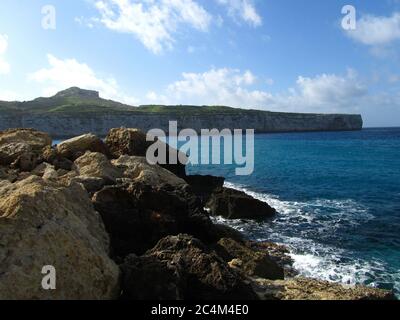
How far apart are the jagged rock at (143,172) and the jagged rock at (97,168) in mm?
987

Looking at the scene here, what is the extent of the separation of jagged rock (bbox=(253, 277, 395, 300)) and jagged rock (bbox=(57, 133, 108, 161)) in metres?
17.3

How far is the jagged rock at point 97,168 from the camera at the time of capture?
19.9 meters

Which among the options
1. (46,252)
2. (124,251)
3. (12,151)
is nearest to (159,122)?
(12,151)

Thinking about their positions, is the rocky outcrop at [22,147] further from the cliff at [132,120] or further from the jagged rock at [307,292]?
the cliff at [132,120]

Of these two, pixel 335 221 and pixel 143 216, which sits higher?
pixel 143 216

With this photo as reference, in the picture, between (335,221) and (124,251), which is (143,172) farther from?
(335,221)

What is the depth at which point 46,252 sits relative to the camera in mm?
8664

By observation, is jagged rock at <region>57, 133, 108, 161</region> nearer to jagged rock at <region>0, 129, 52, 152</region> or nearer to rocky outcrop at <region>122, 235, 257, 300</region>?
jagged rock at <region>0, 129, 52, 152</region>

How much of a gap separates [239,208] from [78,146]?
38.9 feet

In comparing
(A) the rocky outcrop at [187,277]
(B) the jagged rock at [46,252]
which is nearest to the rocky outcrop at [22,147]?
(B) the jagged rock at [46,252]

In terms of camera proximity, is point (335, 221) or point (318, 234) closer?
point (318, 234)

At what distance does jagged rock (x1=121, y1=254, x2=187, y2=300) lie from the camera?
9.08 metres

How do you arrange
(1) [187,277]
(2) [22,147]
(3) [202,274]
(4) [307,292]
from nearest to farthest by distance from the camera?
1. (1) [187,277]
2. (3) [202,274]
3. (4) [307,292]
4. (2) [22,147]
